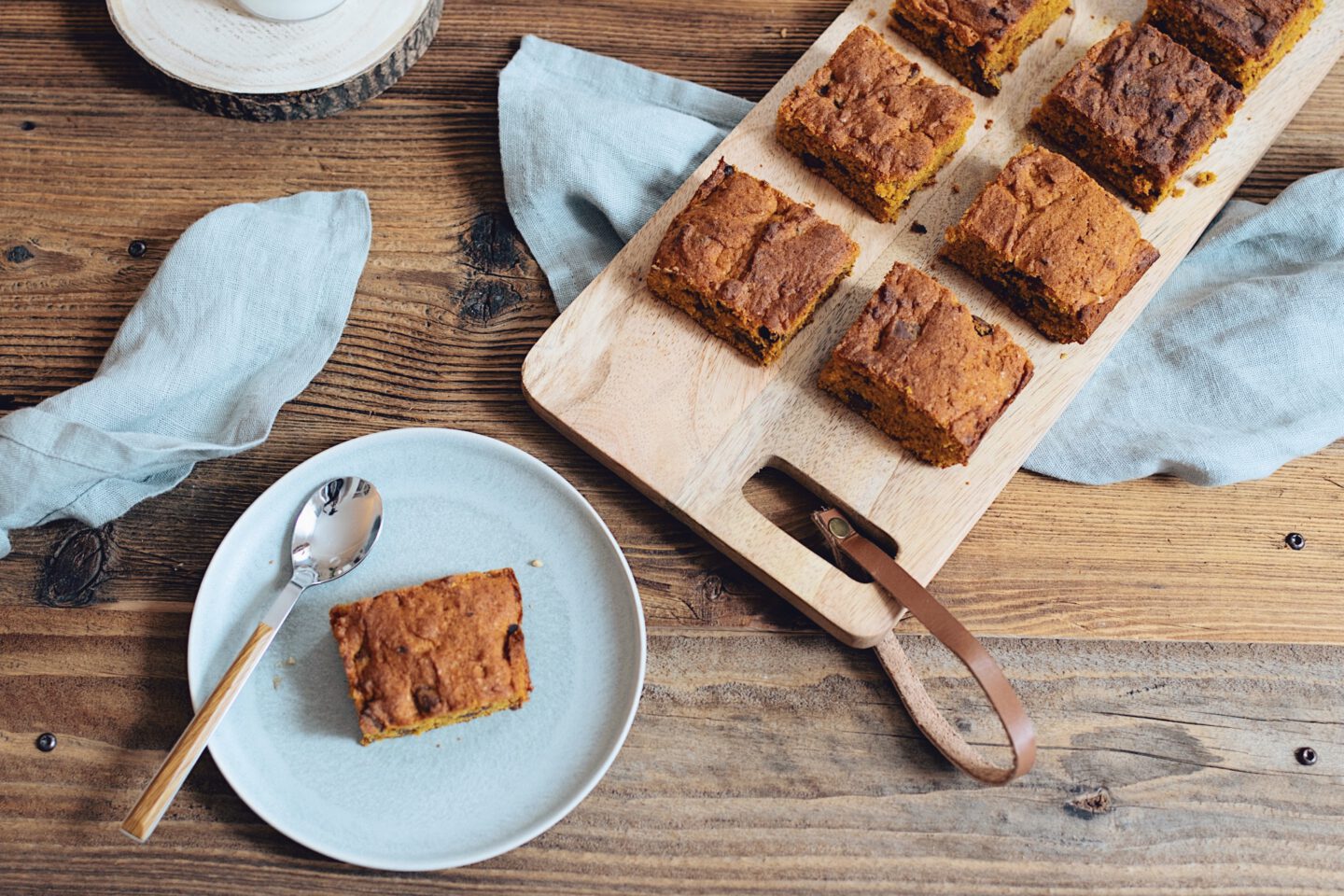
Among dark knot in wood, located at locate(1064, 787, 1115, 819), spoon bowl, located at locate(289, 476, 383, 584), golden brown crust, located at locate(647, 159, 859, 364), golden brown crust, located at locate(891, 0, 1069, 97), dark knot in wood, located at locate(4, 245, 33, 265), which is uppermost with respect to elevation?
golden brown crust, located at locate(891, 0, 1069, 97)

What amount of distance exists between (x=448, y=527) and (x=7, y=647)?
134cm

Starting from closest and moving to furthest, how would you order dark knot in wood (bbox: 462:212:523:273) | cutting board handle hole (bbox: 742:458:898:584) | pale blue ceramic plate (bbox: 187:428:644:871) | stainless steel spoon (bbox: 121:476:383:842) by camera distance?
stainless steel spoon (bbox: 121:476:383:842) → pale blue ceramic plate (bbox: 187:428:644:871) → cutting board handle hole (bbox: 742:458:898:584) → dark knot in wood (bbox: 462:212:523:273)

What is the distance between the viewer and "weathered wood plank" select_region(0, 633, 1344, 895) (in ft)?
10.6

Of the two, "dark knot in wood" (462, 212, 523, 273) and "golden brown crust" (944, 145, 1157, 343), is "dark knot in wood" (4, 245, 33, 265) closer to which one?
"dark knot in wood" (462, 212, 523, 273)

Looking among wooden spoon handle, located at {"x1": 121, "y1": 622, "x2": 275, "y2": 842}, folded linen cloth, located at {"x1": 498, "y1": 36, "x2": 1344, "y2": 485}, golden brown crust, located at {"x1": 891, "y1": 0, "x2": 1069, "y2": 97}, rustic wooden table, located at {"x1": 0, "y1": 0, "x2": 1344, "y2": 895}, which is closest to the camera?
wooden spoon handle, located at {"x1": 121, "y1": 622, "x2": 275, "y2": 842}

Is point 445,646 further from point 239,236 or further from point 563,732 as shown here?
point 239,236

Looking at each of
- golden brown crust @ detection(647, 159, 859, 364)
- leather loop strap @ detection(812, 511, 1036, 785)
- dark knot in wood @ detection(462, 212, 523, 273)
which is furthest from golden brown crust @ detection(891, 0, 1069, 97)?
leather loop strap @ detection(812, 511, 1036, 785)

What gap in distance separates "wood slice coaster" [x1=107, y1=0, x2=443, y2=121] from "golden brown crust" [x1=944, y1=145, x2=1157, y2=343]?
6.65ft

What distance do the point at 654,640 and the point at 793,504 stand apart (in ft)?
1.99

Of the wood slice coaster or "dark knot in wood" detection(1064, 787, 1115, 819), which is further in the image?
the wood slice coaster

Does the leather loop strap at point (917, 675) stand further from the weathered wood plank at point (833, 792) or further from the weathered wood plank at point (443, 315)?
the weathered wood plank at point (443, 315)

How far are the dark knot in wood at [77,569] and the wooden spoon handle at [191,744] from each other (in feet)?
1.94

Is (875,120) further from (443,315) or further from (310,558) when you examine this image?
(310,558)

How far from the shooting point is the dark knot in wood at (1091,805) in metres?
3.35
